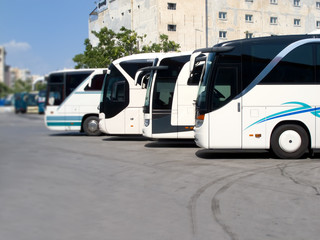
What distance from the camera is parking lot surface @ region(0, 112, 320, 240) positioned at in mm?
5129

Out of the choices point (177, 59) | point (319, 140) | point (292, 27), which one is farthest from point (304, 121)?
point (292, 27)

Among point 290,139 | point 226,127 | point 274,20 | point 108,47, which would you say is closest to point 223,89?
point 226,127

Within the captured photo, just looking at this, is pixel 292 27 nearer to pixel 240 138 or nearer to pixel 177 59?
pixel 177 59

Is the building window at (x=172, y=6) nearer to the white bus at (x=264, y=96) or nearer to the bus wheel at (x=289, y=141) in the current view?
the white bus at (x=264, y=96)

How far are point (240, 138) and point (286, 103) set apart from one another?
1.49 metres

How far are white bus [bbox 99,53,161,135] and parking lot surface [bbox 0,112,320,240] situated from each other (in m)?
5.40

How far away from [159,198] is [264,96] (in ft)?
18.5

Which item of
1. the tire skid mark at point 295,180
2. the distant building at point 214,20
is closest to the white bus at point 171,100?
the tire skid mark at point 295,180

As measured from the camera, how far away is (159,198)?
696 cm

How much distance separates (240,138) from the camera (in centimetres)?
1154

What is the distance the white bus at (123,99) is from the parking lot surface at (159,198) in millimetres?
5398

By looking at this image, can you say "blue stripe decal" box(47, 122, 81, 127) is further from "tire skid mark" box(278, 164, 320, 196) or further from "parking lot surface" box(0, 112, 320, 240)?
"tire skid mark" box(278, 164, 320, 196)

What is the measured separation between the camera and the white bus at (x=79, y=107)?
2092cm

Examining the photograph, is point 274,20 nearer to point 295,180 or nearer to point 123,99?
point 123,99
